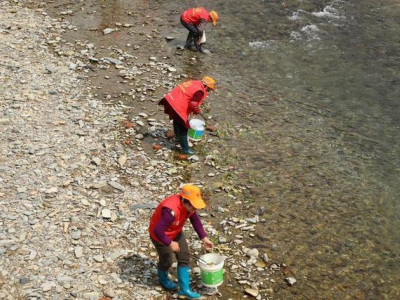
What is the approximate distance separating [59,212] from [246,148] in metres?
4.75

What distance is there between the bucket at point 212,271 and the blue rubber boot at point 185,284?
23 cm

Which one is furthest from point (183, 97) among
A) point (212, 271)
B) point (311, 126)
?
point (212, 271)

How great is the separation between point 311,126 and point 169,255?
22.5ft

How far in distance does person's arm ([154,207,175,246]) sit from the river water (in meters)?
1.64

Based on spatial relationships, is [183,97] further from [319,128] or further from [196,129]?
[319,128]

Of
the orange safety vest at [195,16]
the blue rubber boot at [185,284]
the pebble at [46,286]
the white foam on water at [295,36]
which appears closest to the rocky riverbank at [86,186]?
the pebble at [46,286]

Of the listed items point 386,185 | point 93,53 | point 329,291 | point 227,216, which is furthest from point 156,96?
point 329,291

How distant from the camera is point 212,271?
8.30 metres

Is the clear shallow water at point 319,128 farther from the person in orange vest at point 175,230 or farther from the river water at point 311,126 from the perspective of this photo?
the person in orange vest at point 175,230

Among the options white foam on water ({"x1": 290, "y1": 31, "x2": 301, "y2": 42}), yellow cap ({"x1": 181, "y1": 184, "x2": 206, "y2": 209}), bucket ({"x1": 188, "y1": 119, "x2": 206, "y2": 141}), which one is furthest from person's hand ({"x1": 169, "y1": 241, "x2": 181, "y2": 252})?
white foam on water ({"x1": 290, "y1": 31, "x2": 301, "y2": 42})

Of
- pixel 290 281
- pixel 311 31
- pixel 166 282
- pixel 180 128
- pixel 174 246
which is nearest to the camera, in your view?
pixel 174 246

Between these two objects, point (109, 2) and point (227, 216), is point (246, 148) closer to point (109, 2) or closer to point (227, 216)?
point (227, 216)

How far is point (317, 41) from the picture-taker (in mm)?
18266

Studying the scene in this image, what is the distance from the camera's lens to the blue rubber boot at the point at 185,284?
8.30 m
